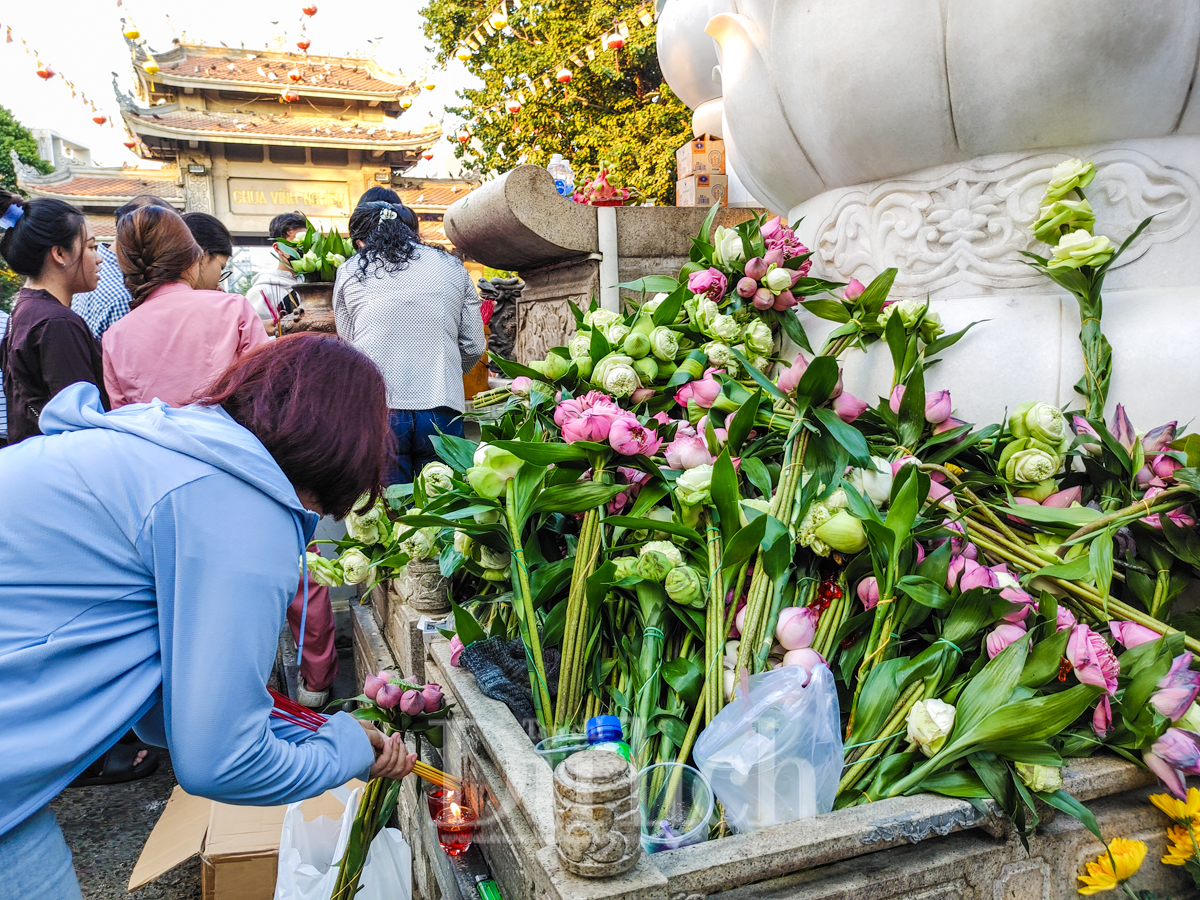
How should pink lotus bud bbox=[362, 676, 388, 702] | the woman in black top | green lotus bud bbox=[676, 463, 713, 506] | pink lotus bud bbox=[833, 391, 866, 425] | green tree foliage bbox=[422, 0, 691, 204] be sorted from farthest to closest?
green tree foliage bbox=[422, 0, 691, 204] → the woman in black top → pink lotus bud bbox=[362, 676, 388, 702] → pink lotus bud bbox=[833, 391, 866, 425] → green lotus bud bbox=[676, 463, 713, 506]

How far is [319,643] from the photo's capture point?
9.73 feet

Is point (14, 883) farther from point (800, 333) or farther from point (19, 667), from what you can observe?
point (800, 333)

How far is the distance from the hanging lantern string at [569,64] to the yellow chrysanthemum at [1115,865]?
38.9 ft

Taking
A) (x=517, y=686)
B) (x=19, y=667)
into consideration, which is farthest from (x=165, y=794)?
(x=19, y=667)

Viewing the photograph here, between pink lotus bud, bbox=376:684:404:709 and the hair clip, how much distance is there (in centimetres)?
234

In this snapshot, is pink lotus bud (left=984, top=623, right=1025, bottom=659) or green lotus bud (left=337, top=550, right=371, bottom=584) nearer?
pink lotus bud (left=984, top=623, right=1025, bottom=659)

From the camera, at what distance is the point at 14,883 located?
3.33ft

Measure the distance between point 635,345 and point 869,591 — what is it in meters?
0.75

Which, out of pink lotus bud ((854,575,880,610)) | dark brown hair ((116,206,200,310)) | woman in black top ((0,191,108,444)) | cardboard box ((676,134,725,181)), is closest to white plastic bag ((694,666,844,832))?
pink lotus bud ((854,575,880,610))

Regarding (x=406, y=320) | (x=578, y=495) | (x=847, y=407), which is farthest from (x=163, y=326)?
(x=847, y=407)

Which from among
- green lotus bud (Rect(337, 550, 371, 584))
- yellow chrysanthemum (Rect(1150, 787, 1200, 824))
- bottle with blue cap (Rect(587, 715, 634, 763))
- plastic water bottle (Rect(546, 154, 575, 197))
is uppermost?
plastic water bottle (Rect(546, 154, 575, 197))

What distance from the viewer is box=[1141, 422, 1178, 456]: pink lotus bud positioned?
141 centimetres

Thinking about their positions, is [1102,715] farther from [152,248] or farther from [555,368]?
[152,248]

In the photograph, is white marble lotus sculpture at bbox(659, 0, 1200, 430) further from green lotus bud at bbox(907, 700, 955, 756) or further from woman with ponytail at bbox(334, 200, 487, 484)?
woman with ponytail at bbox(334, 200, 487, 484)
